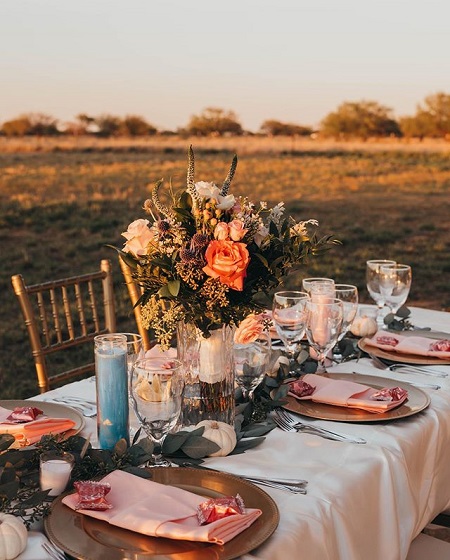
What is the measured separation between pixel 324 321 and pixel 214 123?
4.86 m

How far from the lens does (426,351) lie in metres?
1.96

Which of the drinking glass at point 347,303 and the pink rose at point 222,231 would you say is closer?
the pink rose at point 222,231

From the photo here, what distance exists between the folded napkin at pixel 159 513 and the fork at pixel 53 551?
0.07 metres

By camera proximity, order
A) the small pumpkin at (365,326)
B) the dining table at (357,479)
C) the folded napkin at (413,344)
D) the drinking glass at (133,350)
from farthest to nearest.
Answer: the small pumpkin at (365,326) < the folded napkin at (413,344) < the drinking glass at (133,350) < the dining table at (357,479)

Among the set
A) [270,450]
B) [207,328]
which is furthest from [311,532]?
[207,328]

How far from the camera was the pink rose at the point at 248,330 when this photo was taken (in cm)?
146

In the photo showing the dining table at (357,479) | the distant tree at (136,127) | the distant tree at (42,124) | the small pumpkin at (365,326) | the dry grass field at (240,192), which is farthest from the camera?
the distant tree at (136,127)

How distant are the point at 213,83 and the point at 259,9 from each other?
66cm

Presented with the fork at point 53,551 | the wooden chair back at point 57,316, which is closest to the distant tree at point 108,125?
the wooden chair back at point 57,316

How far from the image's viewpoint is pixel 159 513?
3.43ft

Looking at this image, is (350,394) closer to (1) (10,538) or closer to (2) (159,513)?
(2) (159,513)

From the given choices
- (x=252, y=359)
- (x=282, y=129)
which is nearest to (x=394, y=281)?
(x=252, y=359)

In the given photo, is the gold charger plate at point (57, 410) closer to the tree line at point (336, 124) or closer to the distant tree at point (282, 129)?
the tree line at point (336, 124)

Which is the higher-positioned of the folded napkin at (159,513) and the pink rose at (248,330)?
the pink rose at (248,330)
